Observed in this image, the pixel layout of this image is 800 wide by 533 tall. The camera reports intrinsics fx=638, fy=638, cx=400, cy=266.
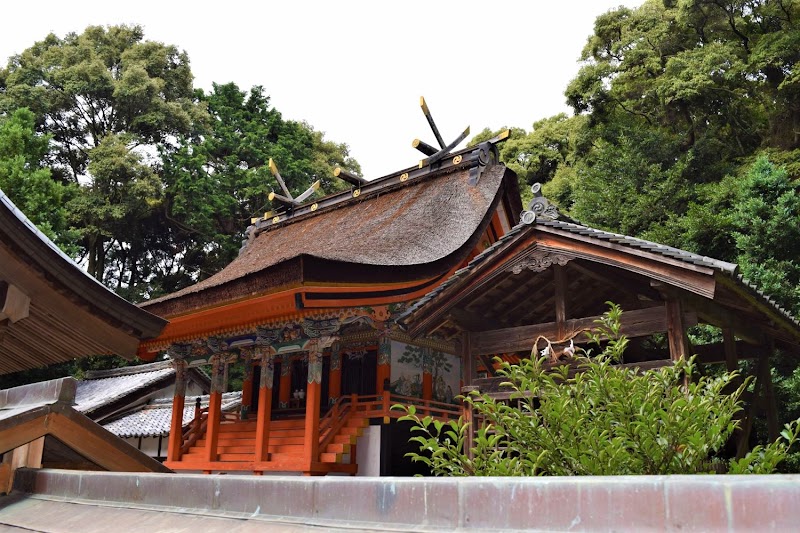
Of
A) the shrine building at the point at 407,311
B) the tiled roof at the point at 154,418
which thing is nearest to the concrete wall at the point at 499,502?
the shrine building at the point at 407,311

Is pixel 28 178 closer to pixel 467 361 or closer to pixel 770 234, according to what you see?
pixel 467 361

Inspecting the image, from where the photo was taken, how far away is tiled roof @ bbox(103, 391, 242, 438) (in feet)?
54.6

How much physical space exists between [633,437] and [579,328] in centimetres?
471

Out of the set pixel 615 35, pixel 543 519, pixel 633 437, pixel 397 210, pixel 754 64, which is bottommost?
pixel 543 519

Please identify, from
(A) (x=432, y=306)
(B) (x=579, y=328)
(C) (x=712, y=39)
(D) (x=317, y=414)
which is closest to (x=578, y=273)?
(B) (x=579, y=328)

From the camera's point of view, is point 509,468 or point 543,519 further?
point 509,468

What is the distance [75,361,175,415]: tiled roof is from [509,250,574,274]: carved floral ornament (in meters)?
14.8

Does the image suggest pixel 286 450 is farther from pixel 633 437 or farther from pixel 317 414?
pixel 633 437

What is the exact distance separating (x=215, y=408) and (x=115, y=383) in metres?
10.2

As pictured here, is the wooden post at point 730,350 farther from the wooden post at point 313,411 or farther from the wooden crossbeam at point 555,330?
the wooden post at point 313,411

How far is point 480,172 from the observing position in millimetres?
14406

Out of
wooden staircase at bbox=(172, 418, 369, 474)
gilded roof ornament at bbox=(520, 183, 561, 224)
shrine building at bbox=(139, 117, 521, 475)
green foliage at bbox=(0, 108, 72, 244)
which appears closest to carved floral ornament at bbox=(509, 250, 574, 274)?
gilded roof ornament at bbox=(520, 183, 561, 224)

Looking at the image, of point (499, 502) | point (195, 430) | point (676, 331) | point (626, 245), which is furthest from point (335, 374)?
point (499, 502)

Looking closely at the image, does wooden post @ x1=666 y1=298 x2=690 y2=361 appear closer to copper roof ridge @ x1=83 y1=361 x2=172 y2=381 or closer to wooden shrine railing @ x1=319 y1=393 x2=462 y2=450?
wooden shrine railing @ x1=319 y1=393 x2=462 y2=450
